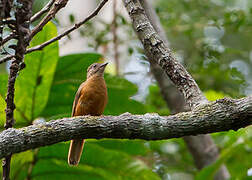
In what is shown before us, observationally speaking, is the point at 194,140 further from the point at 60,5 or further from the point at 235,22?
the point at 60,5

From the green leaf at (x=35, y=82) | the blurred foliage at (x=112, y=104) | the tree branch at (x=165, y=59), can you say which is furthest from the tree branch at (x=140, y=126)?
the green leaf at (x=35, y=82)

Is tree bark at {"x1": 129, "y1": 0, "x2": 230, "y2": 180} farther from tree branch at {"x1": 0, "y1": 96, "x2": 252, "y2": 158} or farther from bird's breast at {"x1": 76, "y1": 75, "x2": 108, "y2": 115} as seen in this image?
tree branch at {"x1": 0, "y1": 96, "x2": 252, "y2": 158}

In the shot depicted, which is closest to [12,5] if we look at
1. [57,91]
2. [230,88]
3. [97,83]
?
[97,83]

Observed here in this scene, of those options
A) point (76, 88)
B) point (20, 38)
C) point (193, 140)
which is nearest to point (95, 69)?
point (76, 88)

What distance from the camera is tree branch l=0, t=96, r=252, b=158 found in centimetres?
232

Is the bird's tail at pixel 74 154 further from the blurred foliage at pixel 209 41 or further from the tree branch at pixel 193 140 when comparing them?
the blurred foliage at pixel 209 41

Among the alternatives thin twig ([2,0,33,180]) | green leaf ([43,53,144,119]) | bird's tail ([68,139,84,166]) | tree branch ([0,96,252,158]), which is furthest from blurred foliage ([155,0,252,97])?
thin twig ([2,0,33,180])

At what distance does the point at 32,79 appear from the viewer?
445 cm

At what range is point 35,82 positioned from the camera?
4441 mm

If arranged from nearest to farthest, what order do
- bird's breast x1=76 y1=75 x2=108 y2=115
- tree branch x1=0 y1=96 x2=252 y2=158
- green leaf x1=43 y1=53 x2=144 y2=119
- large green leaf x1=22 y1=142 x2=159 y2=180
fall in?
tree branch x1=0 y1=96 x2=252 y2=158 < bird's breast x1=76 y1=75 x2=108 y2=115 < large green leaf x1=22 y1=142 x2=159 y2=180 < green leaf x1=43 y1=53 x2=144 y2=119

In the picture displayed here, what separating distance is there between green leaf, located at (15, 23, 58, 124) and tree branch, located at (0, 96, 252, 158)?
6.91ft

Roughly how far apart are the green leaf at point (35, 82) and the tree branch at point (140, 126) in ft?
6.91

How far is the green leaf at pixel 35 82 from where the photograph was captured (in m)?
4.41

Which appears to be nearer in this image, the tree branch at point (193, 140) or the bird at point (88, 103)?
the bird at point (88, 103)
